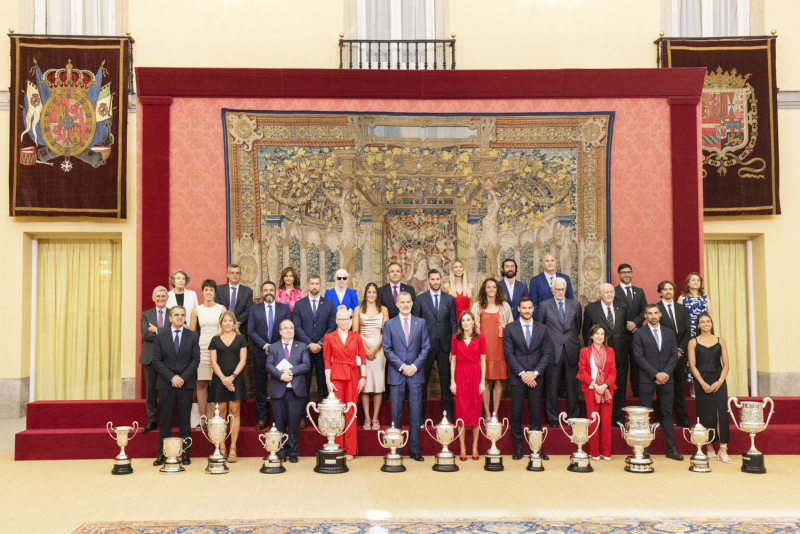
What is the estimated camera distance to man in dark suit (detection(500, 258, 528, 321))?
27.0ft

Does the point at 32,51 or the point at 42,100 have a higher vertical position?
the point at 32,51

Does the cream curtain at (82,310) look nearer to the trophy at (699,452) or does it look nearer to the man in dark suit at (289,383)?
the man in dark suit at (289,383)

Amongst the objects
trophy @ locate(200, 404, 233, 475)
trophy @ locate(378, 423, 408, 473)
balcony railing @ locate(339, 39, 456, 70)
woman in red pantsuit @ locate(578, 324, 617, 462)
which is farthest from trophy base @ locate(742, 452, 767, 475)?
balcony railing @ locate(339, 39, 456, 70)

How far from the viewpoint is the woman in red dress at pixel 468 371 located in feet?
24.2

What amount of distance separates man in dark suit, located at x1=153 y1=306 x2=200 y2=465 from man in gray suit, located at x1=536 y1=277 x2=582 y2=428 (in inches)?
137

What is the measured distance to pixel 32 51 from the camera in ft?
35.6

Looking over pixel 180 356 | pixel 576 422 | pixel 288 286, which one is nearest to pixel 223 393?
pixel 180 356

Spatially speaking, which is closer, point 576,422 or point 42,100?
point 576,422

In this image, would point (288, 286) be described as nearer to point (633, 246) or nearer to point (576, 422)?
point (576, 422)

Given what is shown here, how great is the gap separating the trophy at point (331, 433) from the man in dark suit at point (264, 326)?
110cm

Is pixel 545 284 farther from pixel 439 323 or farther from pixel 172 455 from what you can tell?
pixel 172 455

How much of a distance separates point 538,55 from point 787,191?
4.13 metres

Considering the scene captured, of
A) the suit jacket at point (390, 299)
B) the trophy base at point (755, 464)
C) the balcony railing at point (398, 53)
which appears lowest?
the trophy base at point (755, 464)

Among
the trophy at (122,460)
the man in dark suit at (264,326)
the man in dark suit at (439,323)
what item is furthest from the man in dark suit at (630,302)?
the trophy at (122,460)
